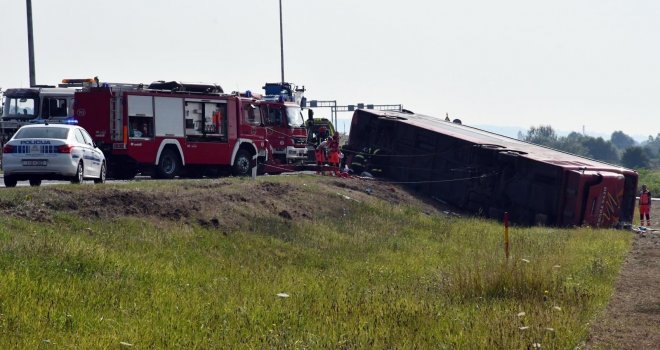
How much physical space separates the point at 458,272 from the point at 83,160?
10276mm

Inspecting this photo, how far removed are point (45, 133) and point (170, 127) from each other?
7807 mm

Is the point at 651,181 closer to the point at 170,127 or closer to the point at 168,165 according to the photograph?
the point at 168,165

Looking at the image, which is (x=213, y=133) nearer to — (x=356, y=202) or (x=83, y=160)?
(x=356, y=202)

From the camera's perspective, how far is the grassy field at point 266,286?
10.8m

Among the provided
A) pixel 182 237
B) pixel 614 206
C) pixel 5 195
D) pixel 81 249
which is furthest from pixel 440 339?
pixel 614 206

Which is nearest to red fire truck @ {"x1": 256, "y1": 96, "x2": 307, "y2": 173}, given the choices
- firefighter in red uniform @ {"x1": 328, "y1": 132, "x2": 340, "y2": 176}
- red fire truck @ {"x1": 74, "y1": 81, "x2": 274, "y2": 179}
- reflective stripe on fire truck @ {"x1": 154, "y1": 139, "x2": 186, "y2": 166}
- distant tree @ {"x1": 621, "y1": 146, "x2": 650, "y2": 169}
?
red fire truck @ {"x1": 74, "y1": 81, "x2": 274, "y2": 179}

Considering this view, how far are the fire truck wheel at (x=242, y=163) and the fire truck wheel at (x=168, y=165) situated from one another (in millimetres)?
2507

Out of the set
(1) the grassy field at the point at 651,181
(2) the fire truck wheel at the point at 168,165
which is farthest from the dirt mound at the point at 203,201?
(1) the grassy field at the point at 651,181

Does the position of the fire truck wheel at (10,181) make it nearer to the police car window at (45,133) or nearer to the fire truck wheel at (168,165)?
the police car window at (45,133)

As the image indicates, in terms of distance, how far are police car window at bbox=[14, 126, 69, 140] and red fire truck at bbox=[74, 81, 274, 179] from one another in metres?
6.35

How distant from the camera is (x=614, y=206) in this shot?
3059 cm

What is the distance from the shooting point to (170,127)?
29.8 m

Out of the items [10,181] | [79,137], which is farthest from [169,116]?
[10,181]

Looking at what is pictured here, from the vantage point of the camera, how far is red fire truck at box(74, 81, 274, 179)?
28797mm
